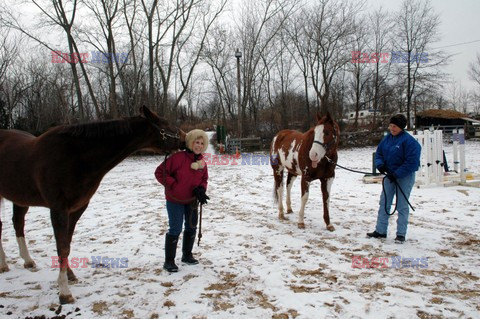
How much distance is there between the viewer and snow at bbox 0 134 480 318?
8.63 feet

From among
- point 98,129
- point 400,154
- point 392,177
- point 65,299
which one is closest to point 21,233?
point 65,299

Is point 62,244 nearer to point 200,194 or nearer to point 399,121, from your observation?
point 200,194

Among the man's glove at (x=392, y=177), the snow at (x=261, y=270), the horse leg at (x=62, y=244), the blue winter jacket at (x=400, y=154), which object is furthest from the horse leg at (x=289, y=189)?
the horse leg at (x=62, y=244)

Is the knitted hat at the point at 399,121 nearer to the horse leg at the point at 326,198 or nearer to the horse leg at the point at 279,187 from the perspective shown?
the horse leg at the point at 326,198

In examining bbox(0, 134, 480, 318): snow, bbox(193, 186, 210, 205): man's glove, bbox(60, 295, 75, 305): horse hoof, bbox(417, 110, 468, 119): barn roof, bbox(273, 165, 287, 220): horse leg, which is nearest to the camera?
bbox(0, 134, 480, 318): snow

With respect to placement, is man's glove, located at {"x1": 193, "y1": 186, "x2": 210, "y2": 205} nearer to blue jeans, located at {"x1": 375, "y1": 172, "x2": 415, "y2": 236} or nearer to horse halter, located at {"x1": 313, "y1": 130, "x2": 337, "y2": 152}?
horse halter, located at {"x1": 313, "y1": 130, "x2": 337, "y2": 152}

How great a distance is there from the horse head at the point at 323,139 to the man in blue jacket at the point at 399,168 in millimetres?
770

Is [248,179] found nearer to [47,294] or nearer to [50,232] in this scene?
[50,232]

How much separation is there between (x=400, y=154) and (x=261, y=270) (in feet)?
8.58

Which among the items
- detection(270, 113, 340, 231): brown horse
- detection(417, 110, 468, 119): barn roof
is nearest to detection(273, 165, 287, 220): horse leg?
detection(270, 113, 340, 231): brown horse

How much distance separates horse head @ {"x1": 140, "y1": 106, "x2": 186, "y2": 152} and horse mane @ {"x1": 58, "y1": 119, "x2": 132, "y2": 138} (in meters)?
0.23

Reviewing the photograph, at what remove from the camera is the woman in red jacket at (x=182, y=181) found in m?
3.29

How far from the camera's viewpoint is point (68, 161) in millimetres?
2871

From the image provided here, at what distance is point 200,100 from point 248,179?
4561 centimetres
